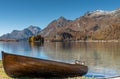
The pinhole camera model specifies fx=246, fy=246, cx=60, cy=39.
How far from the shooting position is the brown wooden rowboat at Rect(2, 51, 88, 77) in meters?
20.7

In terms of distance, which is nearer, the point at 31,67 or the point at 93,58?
the point at 31,67

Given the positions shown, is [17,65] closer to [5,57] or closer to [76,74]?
[5,57]

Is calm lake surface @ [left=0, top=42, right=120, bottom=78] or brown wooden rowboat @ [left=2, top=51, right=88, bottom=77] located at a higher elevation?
brown wooden rowboat @ [left=2, top=51, right=88, bottom=77]

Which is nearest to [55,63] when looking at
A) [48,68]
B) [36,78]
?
[48,68]

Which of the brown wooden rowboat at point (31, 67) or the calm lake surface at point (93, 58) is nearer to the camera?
the brown wooden rowboat at point (31, 67)

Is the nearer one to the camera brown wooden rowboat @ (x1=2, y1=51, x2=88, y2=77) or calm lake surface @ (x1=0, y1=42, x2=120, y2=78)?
brown wooden rowboat @ (x1=2, y1=51, x2=88, y2=77)

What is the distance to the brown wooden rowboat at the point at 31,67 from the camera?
20.7m

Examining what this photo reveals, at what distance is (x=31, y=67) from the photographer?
2141 centimetres

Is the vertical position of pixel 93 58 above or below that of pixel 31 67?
below

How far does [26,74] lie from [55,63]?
9.15 ft

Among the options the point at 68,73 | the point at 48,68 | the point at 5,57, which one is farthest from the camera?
the point at 68,73

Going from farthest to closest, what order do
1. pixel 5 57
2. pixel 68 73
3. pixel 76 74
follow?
pixel 76 74 < pixel 68 73 < pixel 5 57

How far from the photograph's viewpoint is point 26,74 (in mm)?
22156

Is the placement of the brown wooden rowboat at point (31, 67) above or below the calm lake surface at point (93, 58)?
above
